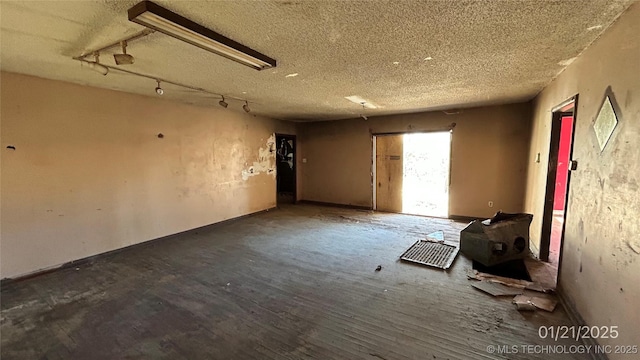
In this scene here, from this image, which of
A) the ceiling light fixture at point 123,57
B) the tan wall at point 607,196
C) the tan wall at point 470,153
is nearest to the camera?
the tan wall at point 607,196

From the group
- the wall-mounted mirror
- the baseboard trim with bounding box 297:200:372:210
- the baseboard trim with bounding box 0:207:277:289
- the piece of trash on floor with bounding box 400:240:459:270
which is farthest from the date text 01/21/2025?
the baseboard trim with bounding box 0:207:277:289

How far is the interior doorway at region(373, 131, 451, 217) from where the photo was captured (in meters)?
6.12

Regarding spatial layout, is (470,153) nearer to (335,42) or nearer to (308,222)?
(308,222)

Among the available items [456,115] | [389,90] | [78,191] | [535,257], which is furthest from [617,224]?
[78,191]

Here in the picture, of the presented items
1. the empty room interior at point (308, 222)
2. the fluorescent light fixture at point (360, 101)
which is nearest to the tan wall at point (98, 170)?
the empty room interior at point (308, 222)

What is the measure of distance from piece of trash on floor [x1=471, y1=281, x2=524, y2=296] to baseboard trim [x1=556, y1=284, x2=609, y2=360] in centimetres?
30

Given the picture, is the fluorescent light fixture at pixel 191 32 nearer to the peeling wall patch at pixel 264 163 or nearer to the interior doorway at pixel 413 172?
the peeling wall patch at pixel 264 163

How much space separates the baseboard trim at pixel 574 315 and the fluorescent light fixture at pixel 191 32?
3.30 meters

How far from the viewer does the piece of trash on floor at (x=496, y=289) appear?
8.43ft

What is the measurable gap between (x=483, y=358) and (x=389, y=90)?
10.2 ft

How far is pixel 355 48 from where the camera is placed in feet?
7.24

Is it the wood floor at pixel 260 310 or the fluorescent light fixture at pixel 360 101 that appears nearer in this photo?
the wood floor at pixel 260 310

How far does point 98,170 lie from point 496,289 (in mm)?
5016

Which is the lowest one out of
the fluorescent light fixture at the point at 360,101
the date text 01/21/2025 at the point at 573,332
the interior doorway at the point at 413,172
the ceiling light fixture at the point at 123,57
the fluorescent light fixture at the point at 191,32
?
the date text 01/21/2025 at the point at 573,332
